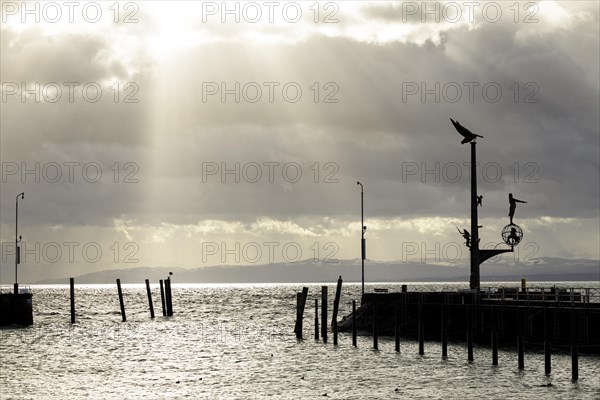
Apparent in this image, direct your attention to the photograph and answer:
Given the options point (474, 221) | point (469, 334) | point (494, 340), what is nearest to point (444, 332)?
point (469, 334)

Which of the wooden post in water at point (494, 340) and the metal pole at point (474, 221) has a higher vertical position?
the metal pole at point (474, 221)

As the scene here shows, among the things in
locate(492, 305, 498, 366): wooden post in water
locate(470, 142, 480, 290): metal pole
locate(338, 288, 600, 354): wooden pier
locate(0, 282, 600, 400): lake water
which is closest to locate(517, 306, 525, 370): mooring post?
locate(338, 288, 600, 354): wooden pier

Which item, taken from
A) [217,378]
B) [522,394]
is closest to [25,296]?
[217,378]

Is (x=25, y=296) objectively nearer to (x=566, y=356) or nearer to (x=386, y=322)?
(x=386, y=322)

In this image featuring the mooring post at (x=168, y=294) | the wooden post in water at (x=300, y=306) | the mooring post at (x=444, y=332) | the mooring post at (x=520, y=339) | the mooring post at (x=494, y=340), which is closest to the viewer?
the mooring post at (x=520, y=339)

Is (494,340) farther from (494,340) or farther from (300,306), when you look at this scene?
(300,306)

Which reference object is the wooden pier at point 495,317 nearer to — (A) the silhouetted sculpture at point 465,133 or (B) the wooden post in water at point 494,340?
(B) the wooden post in water at point 494,340

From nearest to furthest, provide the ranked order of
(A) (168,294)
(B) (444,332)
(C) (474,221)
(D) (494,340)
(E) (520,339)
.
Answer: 1. (E) (520,339)
2. (D) (494,340)
3. (B) (444,332)
4. (C) (474,221)
5. (A) (168,294)

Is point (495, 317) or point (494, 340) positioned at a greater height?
point (495, 317)

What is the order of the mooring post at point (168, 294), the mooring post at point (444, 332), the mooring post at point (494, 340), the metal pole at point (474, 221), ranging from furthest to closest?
the mooring post at point (168, 294) < the metal pole at point (474, 221) < the mooring post at point (444, 332) < the mooring post at point (494, 340)

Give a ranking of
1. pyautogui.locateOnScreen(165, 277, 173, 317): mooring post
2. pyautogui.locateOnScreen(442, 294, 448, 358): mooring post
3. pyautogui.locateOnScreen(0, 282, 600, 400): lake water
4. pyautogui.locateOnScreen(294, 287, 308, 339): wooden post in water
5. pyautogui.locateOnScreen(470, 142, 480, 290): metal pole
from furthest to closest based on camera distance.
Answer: pyautogui.locateOnScreen(165, 277, 173, 317): mooring post
pyautogui.locateOnScreen(294, 287, 308, 339): wooden post in water
pyautogui.locateOnScreen(470, 142, 480, 290): metal pole
pyautogui.locateOnScreen(442, 294, 448, 358): mooring post
pyautogui.locateOnScreen(0, 282, 600, 400): lake water

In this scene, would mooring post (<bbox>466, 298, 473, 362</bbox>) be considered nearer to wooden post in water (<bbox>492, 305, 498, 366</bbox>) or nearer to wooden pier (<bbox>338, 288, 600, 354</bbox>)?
wooden pier (<bbox>338, 288, 600, 354</bbox>)

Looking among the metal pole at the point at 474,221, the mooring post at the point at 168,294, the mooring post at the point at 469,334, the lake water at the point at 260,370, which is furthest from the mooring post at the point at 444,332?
the mooring post at the point at 168,294

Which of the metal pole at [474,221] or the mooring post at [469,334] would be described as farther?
the metal pole at [474,221]
